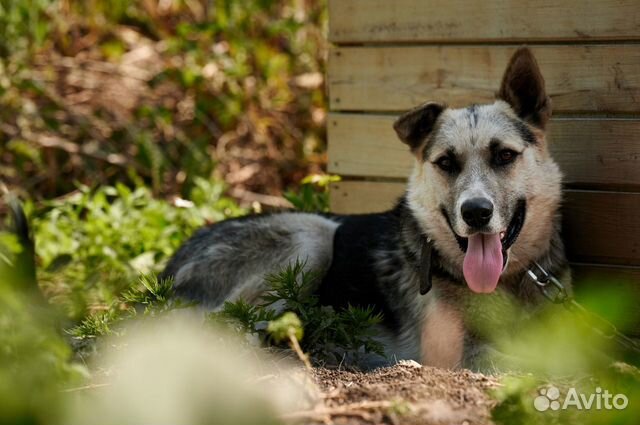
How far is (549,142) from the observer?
4.33 m

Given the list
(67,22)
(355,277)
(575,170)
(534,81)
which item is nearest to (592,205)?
(575,170)

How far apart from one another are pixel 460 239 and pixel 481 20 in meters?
1.35

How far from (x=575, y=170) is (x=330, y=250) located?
1.32 metres

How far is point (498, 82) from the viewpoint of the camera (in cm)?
459

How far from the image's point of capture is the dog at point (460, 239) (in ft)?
12.1

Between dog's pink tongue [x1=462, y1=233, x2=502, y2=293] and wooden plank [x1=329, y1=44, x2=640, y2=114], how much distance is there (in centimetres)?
99

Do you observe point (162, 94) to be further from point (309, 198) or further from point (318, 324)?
point (318, 324)

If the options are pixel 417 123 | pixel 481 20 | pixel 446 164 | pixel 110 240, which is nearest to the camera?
pixel 446 164

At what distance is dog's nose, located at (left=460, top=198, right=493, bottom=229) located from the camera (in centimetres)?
353

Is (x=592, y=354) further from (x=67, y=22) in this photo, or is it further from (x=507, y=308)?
(x=67, y=22)

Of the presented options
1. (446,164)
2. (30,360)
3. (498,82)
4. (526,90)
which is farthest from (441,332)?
(30,360)

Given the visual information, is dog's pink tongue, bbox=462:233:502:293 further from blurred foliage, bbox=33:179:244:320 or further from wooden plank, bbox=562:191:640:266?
blurred foliage, bbox=33:179:244:320

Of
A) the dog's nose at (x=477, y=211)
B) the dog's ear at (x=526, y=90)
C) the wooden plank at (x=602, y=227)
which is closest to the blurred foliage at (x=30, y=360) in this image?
the dog's nose at (x=477, y=211)

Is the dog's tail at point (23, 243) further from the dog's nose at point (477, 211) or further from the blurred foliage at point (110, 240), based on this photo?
the dog's nose at point (477, 211)
